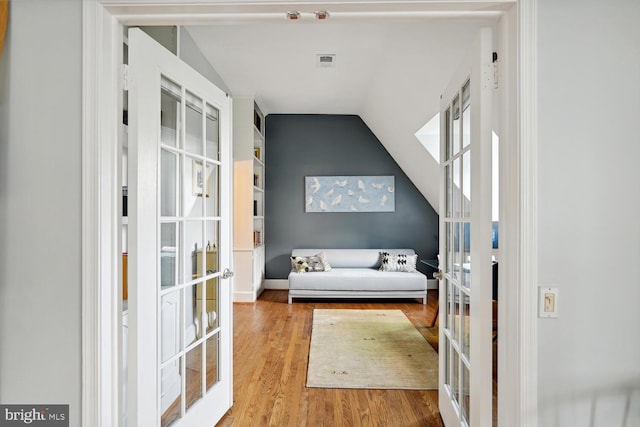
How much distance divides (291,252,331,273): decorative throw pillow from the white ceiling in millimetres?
1878

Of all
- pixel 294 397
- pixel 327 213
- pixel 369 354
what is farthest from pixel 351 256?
pixel 294 397

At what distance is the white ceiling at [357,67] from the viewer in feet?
9.50

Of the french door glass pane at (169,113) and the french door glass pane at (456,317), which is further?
the french door glass pane at (456,317)

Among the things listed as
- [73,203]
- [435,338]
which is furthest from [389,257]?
[73,203]

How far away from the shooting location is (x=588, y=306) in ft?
3.85

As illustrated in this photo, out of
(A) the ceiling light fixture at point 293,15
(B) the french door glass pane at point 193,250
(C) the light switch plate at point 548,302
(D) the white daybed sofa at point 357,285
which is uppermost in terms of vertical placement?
(A) the ceiling light fixture at point 293,15

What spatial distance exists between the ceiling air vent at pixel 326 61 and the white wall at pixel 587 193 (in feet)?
8.41

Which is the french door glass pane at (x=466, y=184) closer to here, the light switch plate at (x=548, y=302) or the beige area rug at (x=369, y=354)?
the light switch plate at (x=548, y=302)

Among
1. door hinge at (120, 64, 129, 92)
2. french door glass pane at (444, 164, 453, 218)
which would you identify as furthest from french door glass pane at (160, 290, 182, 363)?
french door glass pane at (444, 164, 453, 218)

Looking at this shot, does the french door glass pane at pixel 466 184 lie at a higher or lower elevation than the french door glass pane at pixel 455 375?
higher

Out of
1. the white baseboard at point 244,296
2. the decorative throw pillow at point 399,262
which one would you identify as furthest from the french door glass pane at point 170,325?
the decorative throw pillow at point 399,262

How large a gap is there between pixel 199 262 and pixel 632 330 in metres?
1.75

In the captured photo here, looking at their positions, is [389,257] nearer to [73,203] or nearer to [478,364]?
[478,364]

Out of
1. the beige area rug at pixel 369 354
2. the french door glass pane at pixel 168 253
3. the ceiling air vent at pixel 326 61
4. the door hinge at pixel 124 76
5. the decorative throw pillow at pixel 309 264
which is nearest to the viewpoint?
the door hinge at pixel 124 76
